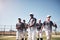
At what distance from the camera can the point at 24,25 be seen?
21.4 ft

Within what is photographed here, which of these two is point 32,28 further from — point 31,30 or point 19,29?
point 19,29

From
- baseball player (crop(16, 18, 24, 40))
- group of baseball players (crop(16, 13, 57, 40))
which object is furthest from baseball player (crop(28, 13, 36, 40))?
baseball player (crop(16, 18, 24, 40))

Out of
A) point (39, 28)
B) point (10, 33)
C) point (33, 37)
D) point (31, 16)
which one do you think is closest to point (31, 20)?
point (31, 16)

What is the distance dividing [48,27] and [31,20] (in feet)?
1.91

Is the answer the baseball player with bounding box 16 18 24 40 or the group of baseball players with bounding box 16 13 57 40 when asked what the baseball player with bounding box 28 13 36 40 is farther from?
the baseball player with bounding box 16 18 24 40

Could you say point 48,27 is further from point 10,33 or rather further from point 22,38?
point 10,33

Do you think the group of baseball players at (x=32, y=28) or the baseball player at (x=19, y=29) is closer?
the group of baseball players at (x=32, y=28)

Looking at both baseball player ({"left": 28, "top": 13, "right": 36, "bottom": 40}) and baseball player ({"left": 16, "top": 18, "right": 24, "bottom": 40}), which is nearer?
baseball player ({"left": 28, "top": 13, "right": 36, "bottom": 40})

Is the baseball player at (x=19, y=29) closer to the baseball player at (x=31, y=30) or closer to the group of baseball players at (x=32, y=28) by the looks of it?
the group of baseball players at (x=32, y=28)

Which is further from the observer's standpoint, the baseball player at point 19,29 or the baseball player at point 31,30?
the baseball player at point 19,29

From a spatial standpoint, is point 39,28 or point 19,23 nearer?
point 19,23

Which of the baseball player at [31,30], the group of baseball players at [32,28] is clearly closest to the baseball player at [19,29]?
the group of baseball players at [32,28]

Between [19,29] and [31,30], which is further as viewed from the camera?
[19,29]

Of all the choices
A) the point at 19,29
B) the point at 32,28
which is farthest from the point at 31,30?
the point at 19,29
